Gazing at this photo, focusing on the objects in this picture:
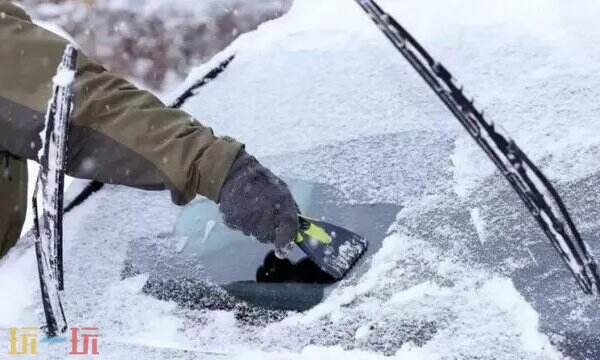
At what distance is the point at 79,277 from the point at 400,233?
0.59 meters

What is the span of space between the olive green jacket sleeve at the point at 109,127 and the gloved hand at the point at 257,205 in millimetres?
23

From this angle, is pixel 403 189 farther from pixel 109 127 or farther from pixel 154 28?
pixel 154 28

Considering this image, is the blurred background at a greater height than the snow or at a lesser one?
greater

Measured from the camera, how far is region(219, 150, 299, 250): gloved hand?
1.34m

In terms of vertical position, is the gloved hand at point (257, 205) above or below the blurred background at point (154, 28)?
below

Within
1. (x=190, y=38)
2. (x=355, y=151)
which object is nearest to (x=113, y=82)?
(x=355, y=151)

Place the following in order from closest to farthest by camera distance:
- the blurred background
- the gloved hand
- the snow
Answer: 1. the snow
2. the gloved hand
3. the blurred background

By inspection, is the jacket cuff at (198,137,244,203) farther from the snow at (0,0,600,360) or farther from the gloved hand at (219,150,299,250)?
the snow at (0,0,600,360)

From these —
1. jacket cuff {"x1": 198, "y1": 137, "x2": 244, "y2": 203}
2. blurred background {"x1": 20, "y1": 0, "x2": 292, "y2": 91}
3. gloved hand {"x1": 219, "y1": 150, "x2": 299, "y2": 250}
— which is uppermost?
blurred background {"x1": 20, "y1": 0, "x2": 292, "y2": 91}

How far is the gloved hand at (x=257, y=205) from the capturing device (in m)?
1.34

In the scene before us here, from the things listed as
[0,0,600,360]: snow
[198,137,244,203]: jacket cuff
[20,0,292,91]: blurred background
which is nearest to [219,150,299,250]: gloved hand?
[198,137,244,203]: jacket cuff

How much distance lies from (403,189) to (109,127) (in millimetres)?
537

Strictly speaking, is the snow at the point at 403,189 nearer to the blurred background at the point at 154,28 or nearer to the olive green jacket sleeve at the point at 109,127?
the olive green jacket sleeve at the point at 109,127

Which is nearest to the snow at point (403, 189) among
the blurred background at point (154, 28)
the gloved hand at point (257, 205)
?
the gloved hand at point (257, 205)
